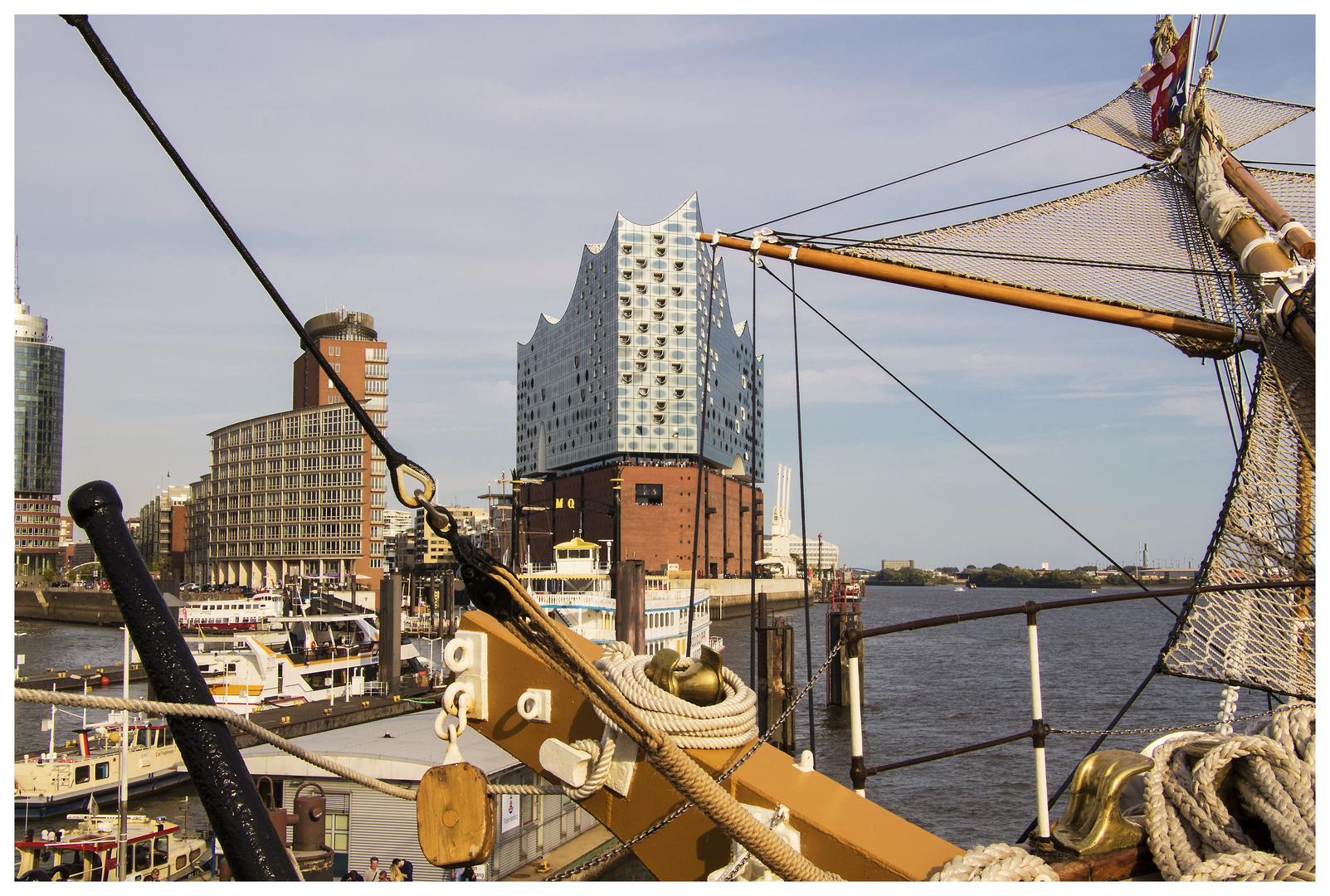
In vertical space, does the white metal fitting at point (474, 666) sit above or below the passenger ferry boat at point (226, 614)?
above

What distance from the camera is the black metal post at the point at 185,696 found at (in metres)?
2.42

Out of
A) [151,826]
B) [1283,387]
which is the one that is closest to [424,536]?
[151,826]

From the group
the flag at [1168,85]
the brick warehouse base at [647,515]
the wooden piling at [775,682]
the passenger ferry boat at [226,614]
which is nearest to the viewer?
the flag at [1168,85]

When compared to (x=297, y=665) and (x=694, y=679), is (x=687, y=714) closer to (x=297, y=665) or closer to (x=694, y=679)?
(x=694, y=679)

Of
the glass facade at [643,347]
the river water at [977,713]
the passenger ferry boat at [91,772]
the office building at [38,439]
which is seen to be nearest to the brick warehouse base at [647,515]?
the glass facade at [643,347]

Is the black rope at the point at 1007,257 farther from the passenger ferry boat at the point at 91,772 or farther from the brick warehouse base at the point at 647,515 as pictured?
the brick warehouse base at the point at 647,515

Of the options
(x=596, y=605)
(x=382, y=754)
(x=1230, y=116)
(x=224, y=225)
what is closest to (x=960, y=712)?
(x=596, y=605)

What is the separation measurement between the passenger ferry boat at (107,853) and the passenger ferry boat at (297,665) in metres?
8.93

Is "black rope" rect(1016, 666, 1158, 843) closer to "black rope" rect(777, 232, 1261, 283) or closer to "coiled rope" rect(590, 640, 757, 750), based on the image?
"coiled rope" rect(590, 640, 757, 750)

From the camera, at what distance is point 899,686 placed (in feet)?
108
